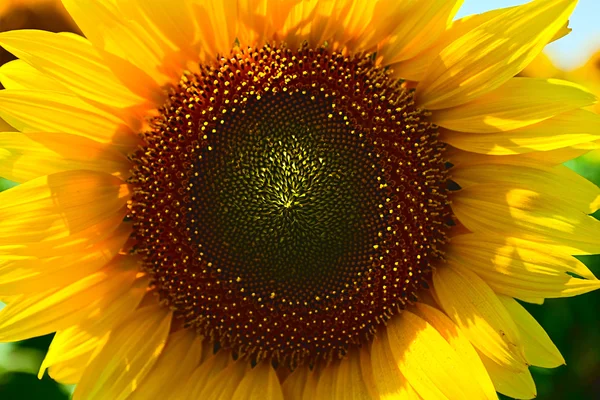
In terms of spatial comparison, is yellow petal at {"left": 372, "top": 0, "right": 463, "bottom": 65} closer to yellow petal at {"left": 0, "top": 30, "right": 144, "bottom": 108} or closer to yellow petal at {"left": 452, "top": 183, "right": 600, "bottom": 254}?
yellow petal at {"left": 452, "top": 183, "right": 600, "bottom": 254}

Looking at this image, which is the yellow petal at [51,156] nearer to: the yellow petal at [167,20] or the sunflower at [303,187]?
the sunflower at [303,187]

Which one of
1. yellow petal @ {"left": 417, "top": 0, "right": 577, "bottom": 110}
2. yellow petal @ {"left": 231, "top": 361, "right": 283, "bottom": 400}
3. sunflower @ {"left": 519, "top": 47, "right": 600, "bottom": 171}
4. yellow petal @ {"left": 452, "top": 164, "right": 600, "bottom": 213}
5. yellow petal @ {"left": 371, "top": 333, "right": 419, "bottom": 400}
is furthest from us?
sunflower @ {"left": 519, "top": 47, "right": 600, "bottom": 171}

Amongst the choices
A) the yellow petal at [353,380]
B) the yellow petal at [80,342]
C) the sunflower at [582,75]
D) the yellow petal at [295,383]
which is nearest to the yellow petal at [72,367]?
the yellow petal at [80,342]

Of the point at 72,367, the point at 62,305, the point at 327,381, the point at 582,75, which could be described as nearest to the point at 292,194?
the point at 327,381

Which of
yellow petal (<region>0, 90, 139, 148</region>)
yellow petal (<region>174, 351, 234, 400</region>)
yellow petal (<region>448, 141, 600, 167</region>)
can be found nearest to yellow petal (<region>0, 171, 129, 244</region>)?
yellow petal (<region>0, 90, 139, 148</region>)

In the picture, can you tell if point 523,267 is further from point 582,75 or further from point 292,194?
point 582,75
